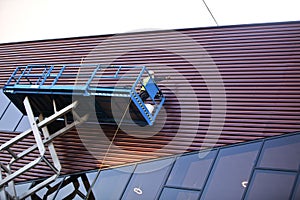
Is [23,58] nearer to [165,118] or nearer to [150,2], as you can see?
[150,2]

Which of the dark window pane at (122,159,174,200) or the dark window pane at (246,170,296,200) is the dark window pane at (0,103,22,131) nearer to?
the dark window pane at (122,159,174,200)

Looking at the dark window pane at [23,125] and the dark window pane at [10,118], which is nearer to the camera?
A: the dark window pane at [23,125]

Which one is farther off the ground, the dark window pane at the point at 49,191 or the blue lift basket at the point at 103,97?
the blue lift basket at the point at 103,97

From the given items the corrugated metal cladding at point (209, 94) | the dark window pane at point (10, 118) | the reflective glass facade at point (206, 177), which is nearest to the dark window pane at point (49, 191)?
the reflective glass facade at point (206, 177)

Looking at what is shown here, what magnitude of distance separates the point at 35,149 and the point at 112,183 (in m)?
3.24

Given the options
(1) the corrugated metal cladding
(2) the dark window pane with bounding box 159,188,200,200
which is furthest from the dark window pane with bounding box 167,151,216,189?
(1) the corrugated metal cladding

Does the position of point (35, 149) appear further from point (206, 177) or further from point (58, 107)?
point (206, 177)

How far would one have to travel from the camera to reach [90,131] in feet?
53.3

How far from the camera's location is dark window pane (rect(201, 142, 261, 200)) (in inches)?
496

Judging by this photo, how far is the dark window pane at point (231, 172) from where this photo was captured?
1259 cm

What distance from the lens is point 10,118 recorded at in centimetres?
1864

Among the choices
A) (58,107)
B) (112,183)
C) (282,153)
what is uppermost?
(282,153)

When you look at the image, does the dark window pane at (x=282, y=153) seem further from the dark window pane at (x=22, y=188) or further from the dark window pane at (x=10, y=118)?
the dark window pane at (x=10, y=118)

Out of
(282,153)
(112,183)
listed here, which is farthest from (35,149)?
(282,153)
